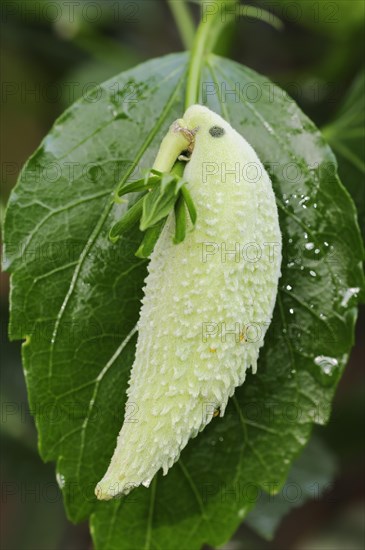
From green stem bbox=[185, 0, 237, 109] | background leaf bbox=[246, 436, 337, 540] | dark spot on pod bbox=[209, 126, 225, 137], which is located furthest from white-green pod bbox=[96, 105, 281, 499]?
background leaf bbox=[246, 436, 337, 540]

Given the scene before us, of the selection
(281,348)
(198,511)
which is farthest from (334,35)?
(198,511)

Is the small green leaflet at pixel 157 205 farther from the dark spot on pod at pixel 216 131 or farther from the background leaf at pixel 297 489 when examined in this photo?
the background leaf at pixel 297 489

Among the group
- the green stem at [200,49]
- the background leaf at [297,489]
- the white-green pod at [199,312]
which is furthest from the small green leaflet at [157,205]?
the background leaf at [297,489]

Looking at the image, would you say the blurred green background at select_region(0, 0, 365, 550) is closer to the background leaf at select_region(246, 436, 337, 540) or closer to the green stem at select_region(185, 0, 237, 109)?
the background leaf at select_region(246, 436, 337, 540)

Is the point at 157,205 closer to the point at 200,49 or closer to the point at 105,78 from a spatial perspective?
the point at 200,49

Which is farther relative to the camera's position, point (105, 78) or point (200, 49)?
point (105, 78)

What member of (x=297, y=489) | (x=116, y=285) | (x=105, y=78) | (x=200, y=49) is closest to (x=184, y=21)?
(x=105, y=78)

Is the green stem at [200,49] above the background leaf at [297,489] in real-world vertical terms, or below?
above
